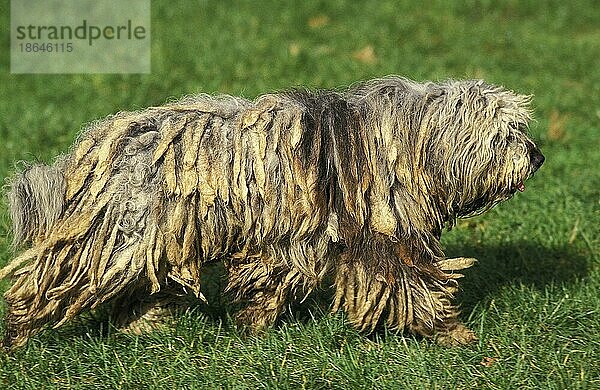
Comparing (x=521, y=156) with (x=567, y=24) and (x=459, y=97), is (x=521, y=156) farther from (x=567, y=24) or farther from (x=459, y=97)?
(x=567, y=24)

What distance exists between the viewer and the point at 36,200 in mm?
4637

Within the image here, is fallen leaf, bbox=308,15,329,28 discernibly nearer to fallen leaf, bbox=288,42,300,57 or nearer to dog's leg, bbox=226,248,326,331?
fallen leaf, bbox=288,42,300,57

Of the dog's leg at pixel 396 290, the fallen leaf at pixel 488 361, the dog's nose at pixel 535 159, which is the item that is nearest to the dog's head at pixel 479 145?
the dog's nose at pixel 535 159

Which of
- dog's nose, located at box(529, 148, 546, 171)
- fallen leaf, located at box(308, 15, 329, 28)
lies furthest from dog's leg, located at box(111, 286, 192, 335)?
fallen leaf, located at box(308, 15, 329, 28)

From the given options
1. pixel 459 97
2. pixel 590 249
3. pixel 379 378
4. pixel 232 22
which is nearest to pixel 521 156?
pixel 459 97

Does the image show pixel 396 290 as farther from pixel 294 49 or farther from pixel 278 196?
pixel 294 49

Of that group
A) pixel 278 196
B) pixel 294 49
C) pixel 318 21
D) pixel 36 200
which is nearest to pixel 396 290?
pixel 278 196

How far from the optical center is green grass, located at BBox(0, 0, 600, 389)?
15.8 ft

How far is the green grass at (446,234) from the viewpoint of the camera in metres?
4.82

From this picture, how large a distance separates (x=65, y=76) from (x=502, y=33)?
17.1 feet

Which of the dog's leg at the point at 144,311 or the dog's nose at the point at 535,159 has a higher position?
the dog's nose at the point at 535,159

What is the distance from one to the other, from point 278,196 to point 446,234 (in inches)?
91.2

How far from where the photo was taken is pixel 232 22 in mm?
11359

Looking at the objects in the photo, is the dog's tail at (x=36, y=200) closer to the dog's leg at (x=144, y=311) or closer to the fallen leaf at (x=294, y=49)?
the dog's leg at (x=144, y=311)
